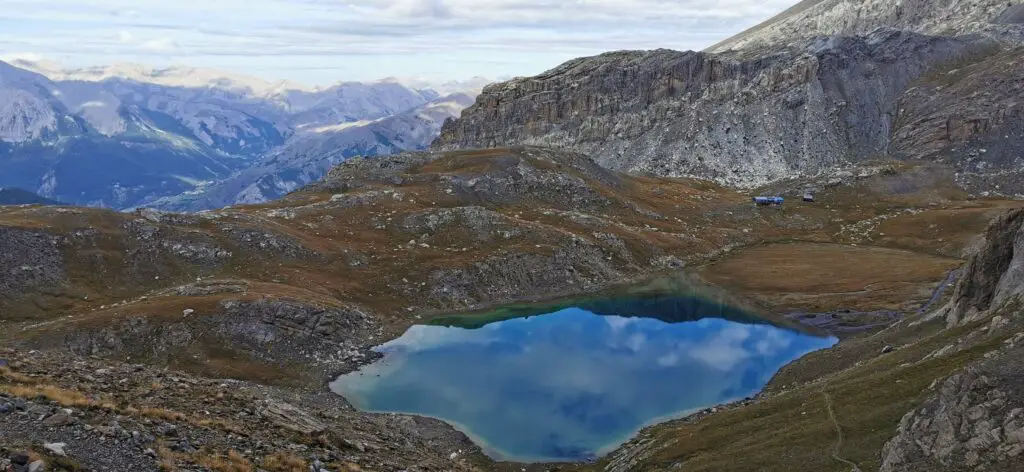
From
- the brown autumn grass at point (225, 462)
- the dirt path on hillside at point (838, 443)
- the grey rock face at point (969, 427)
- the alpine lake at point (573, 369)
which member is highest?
the grey rock face at point (969, 427)

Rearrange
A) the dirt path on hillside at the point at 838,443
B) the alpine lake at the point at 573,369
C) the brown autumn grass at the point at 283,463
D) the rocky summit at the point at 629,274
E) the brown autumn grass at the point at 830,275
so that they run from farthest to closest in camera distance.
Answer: the brown autumn grass at the point at 830,275 → the alpine lake at the point at 573,369 → the rocky summit at the point at 629,274 → the dirt path on hillside at the point at 838,443 → the brown autumn grass at the point at 283,463

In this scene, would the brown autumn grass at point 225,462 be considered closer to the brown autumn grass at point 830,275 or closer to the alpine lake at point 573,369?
the alpine lake at point 573,369

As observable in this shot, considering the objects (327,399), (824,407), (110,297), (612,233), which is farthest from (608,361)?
(110,297)

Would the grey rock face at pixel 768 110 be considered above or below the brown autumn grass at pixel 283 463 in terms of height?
above

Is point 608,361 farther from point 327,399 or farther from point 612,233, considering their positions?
point 612,233

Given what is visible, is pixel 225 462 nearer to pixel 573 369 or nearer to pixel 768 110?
pixel 573 369

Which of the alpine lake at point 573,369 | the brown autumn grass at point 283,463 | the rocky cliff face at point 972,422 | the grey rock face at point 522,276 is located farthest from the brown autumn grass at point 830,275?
the brown autumn grass at point 283,463

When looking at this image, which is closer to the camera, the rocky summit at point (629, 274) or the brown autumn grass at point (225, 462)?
the brown autumn grass at point (225, 462)
